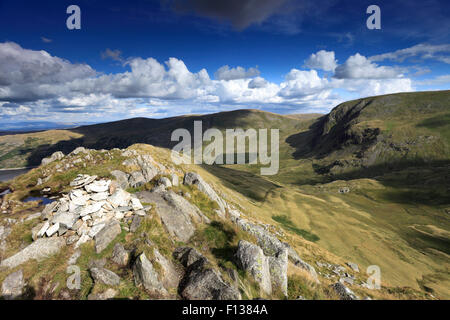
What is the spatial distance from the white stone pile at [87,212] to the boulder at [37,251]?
45cm

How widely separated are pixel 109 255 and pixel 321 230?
74.8 meters

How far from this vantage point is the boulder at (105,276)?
10.4m

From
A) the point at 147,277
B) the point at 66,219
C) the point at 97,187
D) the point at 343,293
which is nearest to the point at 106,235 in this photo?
the point at 66,219

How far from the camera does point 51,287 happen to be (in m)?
10.4

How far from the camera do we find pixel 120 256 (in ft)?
39.8

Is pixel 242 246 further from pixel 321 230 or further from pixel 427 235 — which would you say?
pixel 427 235

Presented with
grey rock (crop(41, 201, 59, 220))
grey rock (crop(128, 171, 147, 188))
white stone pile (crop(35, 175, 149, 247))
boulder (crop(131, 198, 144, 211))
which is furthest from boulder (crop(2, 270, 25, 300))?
grey rock (crop(128, 171, 147, 188))

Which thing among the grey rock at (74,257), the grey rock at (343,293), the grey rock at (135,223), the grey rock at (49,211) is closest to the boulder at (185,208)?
the grey rock at (135,223)

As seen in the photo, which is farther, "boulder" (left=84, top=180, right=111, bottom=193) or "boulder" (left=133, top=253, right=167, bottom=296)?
"boulder" (left=84, top=180, right=111, bottom=193)

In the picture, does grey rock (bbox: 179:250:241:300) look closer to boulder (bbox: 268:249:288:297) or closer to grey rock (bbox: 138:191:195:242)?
boulder (bbox: 268:249:288:297)

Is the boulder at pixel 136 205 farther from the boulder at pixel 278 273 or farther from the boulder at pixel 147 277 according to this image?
the boulder at pixel 278 273

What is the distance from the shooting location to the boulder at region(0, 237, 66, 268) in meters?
11.4

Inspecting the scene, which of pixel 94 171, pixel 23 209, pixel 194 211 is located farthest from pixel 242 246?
pixel 94 171

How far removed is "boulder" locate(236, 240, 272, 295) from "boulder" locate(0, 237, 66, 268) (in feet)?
38.7
